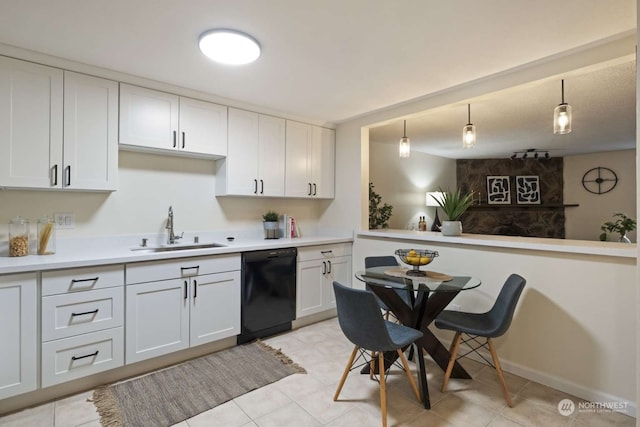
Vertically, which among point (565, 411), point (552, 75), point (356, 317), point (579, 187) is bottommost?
point (565, 411)

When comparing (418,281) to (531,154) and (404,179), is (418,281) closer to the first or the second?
(404,179)

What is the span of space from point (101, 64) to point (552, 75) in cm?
325

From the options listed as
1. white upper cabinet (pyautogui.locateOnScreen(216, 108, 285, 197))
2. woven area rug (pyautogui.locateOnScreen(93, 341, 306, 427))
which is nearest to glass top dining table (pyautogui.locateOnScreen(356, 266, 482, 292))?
woven area rug (pyautogui.locateOnScreen(93, 341, 306, 427))

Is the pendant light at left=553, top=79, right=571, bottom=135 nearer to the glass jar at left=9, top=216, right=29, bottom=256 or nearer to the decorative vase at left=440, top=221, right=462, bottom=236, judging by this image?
the decorative vase at left=440, top=221, right=462, bottom=236

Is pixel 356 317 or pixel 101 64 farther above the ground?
pixel 101 64

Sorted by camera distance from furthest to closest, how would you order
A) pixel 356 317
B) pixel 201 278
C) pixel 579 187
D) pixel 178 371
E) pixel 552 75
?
pixel 579 187 → pixel 201 278 → pixel 178 371 → pixel 552 75 → pixel 356 317

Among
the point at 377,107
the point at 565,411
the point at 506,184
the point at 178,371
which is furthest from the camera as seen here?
the point at 506,184

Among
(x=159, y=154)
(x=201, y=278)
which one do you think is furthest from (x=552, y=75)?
(x=159, y=154)

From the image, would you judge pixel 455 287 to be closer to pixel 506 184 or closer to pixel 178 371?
pixel 178 371

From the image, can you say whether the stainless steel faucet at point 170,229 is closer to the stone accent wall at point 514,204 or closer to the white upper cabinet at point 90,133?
the white upper cabinet at point 90,133

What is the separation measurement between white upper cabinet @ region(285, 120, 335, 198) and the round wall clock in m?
5.33

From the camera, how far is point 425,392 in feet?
6.52

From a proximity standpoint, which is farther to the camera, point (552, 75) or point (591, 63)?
point (552, 75)

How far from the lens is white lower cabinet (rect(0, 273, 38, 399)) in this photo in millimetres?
1845
